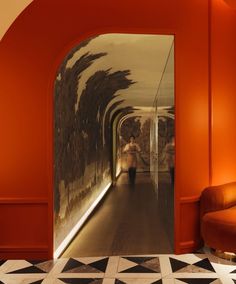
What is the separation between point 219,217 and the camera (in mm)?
4012

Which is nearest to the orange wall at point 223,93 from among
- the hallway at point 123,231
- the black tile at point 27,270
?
the hallway at point 123,231

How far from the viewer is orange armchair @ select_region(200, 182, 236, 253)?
3852 millimetres

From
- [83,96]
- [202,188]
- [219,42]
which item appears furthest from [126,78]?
[202,188]

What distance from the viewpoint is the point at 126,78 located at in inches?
327

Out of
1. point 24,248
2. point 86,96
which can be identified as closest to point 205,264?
point 24,248

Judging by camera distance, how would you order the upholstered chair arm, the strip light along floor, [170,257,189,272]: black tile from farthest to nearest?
the strip light along floor → the upholstered chair arm → [170,257,189,272]: black tile

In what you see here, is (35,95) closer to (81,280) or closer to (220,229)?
(81,280)

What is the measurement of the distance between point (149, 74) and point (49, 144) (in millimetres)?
4426

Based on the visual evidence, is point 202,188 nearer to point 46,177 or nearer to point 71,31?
point 46,177

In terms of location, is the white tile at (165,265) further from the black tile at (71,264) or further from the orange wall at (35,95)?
the orange wall at (35,95)

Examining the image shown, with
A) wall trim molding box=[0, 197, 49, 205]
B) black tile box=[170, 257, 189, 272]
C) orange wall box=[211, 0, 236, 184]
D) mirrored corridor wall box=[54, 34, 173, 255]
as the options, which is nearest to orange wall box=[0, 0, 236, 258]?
wall trim molding box=[0, 197, 49, 205]

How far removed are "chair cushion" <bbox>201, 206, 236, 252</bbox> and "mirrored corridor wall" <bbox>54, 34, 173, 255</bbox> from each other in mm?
1951

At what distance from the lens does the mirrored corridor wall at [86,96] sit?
4.68 metres

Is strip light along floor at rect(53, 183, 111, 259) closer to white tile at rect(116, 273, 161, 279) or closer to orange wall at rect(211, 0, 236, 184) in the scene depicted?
white tile at rect(116, 273, 161, 279)
